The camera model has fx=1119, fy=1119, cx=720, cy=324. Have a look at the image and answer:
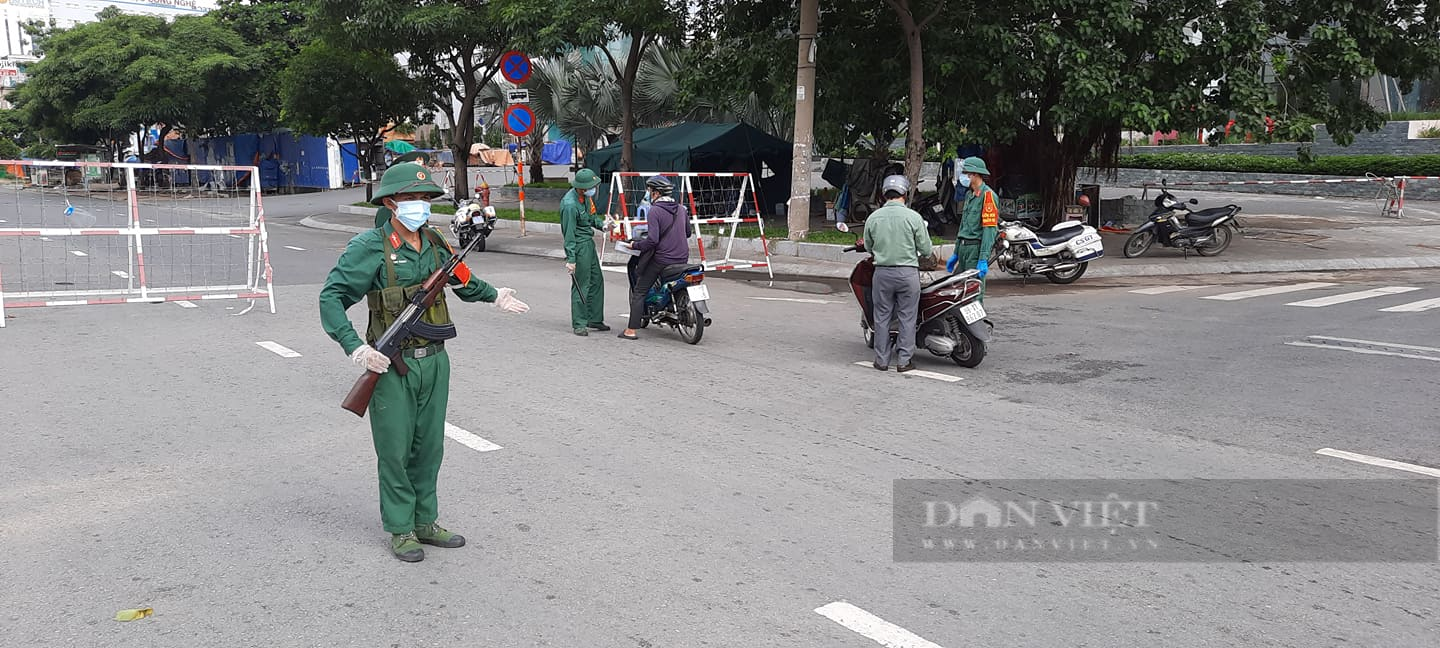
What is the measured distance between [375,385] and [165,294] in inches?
351

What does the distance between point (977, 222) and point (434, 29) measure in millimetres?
16769

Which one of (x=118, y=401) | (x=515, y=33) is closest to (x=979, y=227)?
(x=118, y=401)

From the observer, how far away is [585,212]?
1095 centimetres

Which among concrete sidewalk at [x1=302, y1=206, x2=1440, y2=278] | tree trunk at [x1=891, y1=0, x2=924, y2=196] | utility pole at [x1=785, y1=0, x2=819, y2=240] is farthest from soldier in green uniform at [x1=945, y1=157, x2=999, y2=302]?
utility pole at [x1=785, y1=0, x2=819, y2=240]

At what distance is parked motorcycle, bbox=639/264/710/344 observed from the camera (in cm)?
1032

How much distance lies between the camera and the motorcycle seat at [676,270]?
34.0ft

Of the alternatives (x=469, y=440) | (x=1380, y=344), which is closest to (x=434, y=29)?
(x=469, y=440)

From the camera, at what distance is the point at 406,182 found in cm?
482

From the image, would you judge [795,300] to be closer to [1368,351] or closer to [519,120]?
[1368,351]

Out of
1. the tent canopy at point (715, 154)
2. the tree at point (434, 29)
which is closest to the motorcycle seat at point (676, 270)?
the tree at point (434, 29)

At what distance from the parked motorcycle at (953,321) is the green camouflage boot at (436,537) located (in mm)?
5032

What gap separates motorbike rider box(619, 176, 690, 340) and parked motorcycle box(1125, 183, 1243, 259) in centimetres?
998

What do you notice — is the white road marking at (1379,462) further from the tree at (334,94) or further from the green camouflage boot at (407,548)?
the tree at (334,94)

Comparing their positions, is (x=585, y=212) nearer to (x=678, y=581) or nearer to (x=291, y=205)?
(x=678, y=581)
